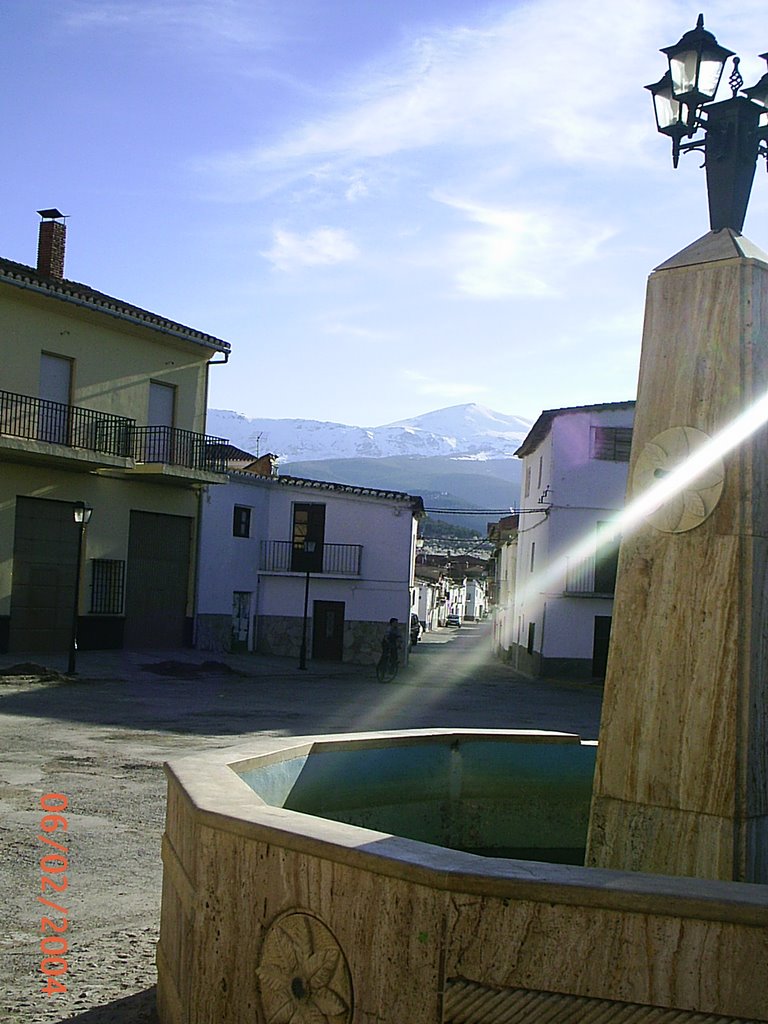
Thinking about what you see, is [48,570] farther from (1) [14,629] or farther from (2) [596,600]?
(2) [596,600]

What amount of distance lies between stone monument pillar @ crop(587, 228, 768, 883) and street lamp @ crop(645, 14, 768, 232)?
0.65 ft

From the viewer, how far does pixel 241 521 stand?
1222 inches

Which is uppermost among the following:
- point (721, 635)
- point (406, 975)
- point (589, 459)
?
point (589, 459)

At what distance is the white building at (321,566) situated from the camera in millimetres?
31562

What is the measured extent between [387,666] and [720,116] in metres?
23.4

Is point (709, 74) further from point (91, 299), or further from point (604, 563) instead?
point (604, 563)

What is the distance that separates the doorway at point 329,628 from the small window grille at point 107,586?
8.02 metres

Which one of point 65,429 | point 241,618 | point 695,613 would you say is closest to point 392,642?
point 241,618

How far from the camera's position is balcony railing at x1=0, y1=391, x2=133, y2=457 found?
73.6 feet

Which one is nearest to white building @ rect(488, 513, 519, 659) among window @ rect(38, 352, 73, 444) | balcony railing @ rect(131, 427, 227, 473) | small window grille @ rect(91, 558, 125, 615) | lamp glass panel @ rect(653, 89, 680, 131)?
balcony railing @ rect(131, 427, 227, 473)

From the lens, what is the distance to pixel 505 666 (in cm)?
3938

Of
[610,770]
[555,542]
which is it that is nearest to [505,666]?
[555,542]

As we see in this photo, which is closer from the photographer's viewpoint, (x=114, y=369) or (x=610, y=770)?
(x=610, y=770)

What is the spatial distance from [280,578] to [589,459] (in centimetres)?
943
